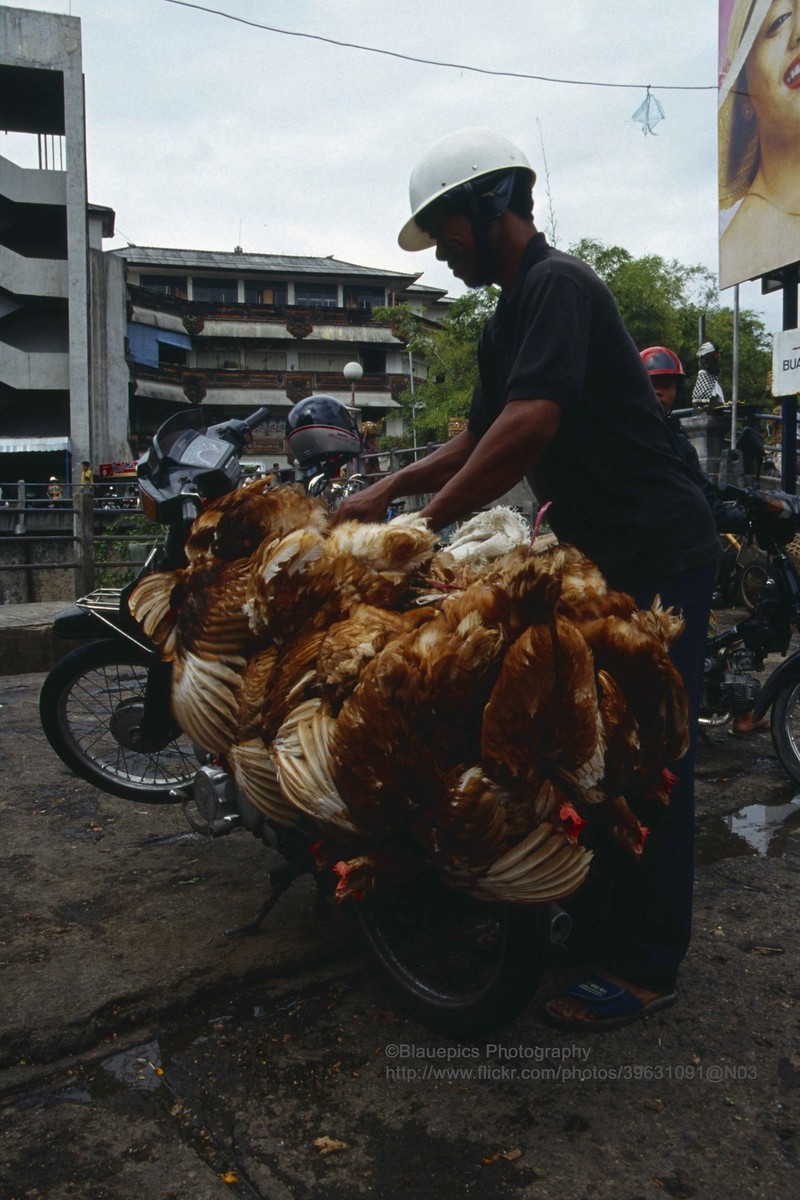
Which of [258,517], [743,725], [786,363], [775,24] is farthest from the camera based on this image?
[775,24]

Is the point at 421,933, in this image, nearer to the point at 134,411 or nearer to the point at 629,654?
the point at 629,654

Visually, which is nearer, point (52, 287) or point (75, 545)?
point (75, 545)

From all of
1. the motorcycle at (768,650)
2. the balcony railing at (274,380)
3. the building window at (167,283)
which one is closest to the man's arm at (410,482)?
the motorcycle at (768,650)

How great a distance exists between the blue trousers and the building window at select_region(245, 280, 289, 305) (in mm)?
47994

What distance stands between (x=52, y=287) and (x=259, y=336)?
537 inches

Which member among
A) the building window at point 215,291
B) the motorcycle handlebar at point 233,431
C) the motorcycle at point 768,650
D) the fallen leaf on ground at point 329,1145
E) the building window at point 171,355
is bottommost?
the fallen leaf on ground at point 329,1145

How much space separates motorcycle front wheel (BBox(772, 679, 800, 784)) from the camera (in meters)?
4.14

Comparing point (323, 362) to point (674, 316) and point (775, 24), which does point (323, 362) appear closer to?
point (674, 316)

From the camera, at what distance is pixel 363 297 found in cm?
4906

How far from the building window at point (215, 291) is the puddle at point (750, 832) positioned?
46.7 meters

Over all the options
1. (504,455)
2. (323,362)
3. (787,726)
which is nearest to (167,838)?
(504,455)

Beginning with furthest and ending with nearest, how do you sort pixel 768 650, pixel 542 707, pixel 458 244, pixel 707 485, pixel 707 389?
pixel 707 389 < pixel 768 650 < pixel 707 485 < pixel 458 244 < pixel 542 707

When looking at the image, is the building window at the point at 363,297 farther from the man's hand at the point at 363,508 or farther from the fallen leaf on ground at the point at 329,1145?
the fallen leaf on ground at the point at 329,1145

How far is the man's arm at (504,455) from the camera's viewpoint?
6.92ft
